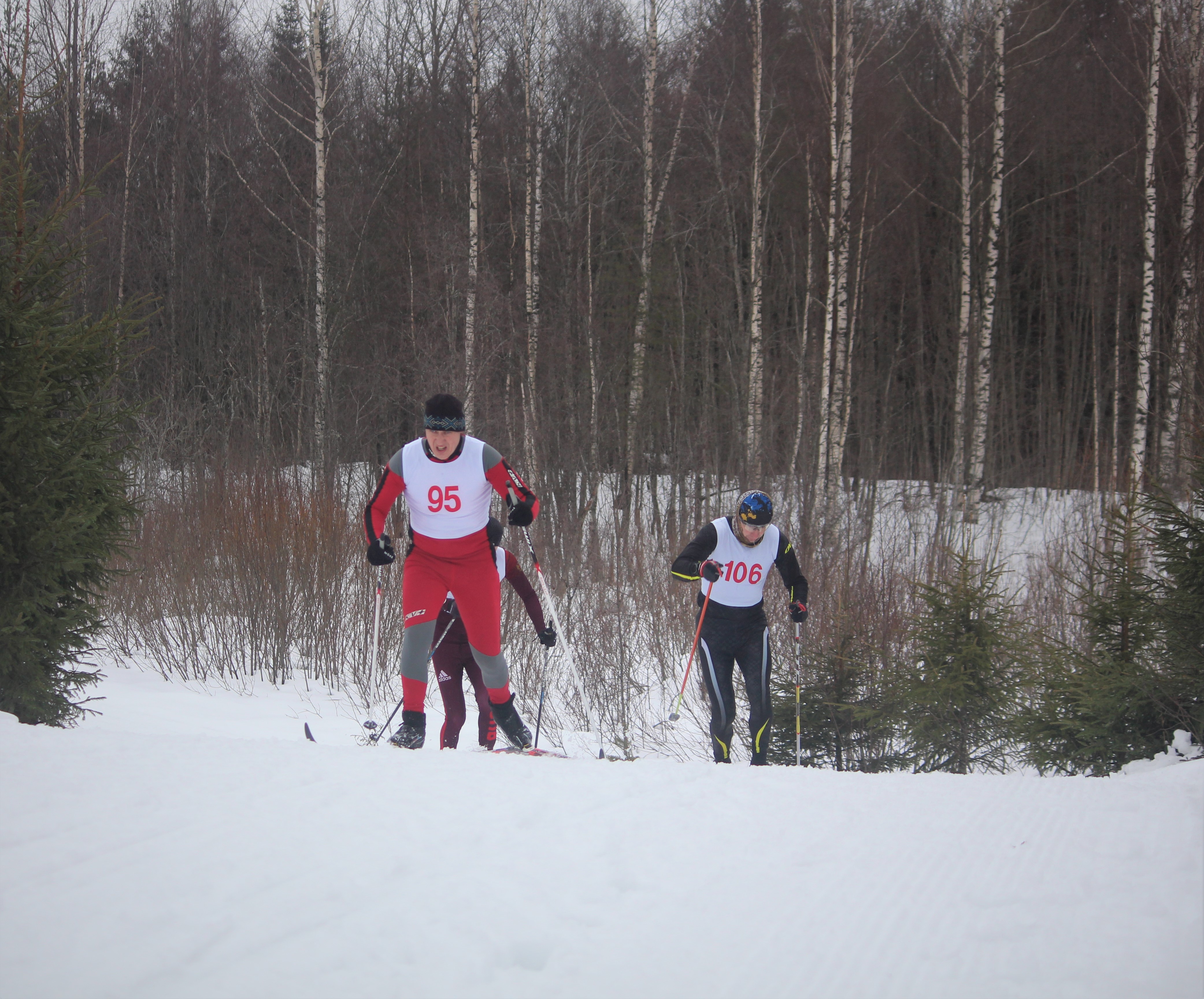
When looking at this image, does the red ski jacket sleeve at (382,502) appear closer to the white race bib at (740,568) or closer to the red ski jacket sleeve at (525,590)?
the red ski jacket sleeve at (525,590)

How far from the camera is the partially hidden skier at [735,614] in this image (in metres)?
5.38

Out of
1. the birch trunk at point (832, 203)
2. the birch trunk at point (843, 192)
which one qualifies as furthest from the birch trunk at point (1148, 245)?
the birch trunk at point (832, 203)

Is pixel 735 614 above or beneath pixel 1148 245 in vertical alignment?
beneath

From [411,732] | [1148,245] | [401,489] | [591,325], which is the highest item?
[1148,245]

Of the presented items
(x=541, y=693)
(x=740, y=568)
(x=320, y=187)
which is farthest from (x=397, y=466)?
(x=320, y=187)

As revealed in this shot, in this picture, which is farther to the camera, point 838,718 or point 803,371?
point 803,371

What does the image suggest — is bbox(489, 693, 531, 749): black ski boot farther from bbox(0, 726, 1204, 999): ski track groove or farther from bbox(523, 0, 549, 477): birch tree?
bbox(523, 0, 549, 477): birch tree

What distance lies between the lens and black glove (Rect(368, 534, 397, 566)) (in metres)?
4.91

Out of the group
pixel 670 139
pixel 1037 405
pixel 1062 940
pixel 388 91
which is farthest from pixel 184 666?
pixel 1037 405

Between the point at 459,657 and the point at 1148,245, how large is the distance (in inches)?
457

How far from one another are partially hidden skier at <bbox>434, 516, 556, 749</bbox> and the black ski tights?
1.06 metres

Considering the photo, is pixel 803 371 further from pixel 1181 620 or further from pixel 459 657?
pixel 459 657

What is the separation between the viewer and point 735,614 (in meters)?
5.45

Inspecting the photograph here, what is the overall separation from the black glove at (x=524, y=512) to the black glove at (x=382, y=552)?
751 mm
